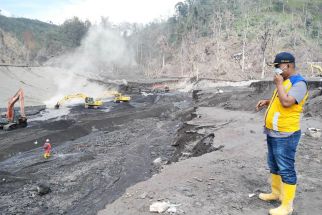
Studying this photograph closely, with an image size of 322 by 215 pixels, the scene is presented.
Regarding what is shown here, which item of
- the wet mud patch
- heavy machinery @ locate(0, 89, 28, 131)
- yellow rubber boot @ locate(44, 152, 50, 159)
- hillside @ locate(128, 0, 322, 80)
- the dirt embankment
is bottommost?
the wet mud patch

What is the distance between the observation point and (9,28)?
13350 cm

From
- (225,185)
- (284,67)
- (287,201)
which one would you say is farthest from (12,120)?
(284,67)

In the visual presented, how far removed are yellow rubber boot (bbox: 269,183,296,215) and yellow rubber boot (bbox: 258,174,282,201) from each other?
1.40ft

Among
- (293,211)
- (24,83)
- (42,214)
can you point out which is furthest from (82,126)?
(24,83)

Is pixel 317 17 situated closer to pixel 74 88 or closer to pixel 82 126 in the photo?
pixel 74 88

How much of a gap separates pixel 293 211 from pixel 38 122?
23.8 metres

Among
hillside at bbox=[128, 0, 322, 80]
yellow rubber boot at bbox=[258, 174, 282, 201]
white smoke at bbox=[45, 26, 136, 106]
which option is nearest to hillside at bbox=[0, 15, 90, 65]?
white smoke at bbox=[45, 26, 136, 106]

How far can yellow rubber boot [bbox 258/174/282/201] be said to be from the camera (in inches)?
198

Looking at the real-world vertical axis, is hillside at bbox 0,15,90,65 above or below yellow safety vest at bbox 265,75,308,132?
above

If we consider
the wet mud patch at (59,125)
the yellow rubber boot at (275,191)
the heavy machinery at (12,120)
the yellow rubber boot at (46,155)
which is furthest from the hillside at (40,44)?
the yellow rubber boot at (275,191)

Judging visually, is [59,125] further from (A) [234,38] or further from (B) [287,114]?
(A) [234,38]

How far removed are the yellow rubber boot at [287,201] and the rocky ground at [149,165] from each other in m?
0.37

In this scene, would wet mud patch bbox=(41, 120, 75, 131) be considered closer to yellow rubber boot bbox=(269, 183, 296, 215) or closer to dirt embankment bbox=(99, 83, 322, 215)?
dirt embankment bbox=(99, 83, 322, 215)

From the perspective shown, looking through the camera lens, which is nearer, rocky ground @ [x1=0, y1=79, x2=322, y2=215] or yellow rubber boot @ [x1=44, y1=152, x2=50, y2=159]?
rocky ground @ [x1=0, y1=79, x2=322, y2=215]
